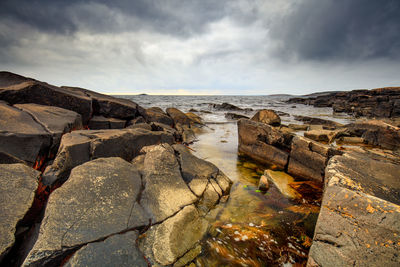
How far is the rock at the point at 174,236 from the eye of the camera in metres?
2.19

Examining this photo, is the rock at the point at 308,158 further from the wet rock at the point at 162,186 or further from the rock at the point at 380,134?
the rock at the point at 380,134

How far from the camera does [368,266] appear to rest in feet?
5.82

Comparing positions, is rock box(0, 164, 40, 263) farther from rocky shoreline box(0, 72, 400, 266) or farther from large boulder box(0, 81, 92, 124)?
large boulder box(0, 81, 92, 124)

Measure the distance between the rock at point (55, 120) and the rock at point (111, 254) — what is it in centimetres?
309

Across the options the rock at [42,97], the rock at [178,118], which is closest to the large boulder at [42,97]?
the rock at [42,97]

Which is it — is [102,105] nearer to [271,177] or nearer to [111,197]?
[111,197]

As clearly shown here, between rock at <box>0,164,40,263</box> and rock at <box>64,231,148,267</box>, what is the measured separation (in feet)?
2.12

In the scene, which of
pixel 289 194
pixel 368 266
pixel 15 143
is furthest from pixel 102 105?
pixel 368 266

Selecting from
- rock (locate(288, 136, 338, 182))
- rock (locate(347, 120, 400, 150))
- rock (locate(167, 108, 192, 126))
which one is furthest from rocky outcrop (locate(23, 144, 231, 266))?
rock (locate(347, 120, 400, 150))

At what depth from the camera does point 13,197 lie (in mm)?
2080

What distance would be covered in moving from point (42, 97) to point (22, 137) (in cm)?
320

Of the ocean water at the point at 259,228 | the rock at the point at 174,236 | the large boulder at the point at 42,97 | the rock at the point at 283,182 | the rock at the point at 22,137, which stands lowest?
the ocean water at the point at 259,228

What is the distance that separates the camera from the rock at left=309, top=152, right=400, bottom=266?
5.95 ft

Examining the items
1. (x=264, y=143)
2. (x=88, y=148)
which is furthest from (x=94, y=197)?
(x=264, y=143)
